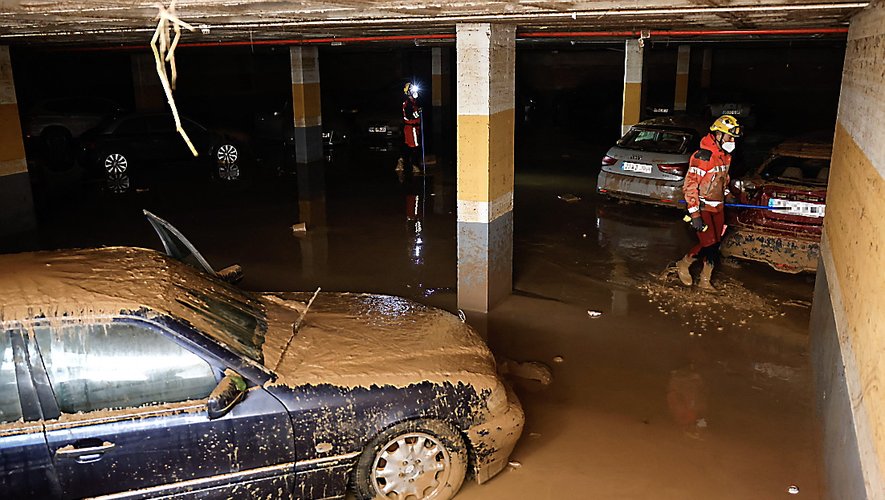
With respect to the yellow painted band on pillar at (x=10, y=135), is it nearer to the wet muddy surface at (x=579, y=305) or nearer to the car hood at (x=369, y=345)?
the wet muddy surface at (x=579, y=305)

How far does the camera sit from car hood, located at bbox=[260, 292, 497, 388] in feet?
12.9

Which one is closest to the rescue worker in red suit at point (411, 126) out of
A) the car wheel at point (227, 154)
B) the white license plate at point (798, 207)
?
the car wheel at point (227, 154)

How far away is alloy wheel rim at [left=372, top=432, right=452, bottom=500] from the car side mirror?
858 millimetres

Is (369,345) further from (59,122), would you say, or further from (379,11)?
(59,122)

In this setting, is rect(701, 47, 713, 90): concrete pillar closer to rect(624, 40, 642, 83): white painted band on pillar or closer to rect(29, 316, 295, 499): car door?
rect(624, 40, 642, 83): white painted band on pillar

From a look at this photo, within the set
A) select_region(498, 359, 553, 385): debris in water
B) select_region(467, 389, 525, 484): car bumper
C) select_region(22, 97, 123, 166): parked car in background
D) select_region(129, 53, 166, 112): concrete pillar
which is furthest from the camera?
select_region(129, 53, 166, 112): concrete pillar

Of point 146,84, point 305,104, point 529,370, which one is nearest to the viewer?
point 529,370

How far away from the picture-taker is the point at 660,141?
11.1 meters

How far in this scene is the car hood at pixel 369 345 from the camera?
394 centimetres

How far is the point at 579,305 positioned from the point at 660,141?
4.73m

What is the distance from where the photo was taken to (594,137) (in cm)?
2219

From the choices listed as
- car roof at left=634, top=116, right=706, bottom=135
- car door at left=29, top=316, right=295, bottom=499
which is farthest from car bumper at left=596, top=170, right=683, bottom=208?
car door at left=29, top=316, right=295, bottom=499

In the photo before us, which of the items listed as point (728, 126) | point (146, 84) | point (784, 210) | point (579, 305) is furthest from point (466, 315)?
point (146, 84)

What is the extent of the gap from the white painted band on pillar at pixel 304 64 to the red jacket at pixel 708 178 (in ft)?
36.4
